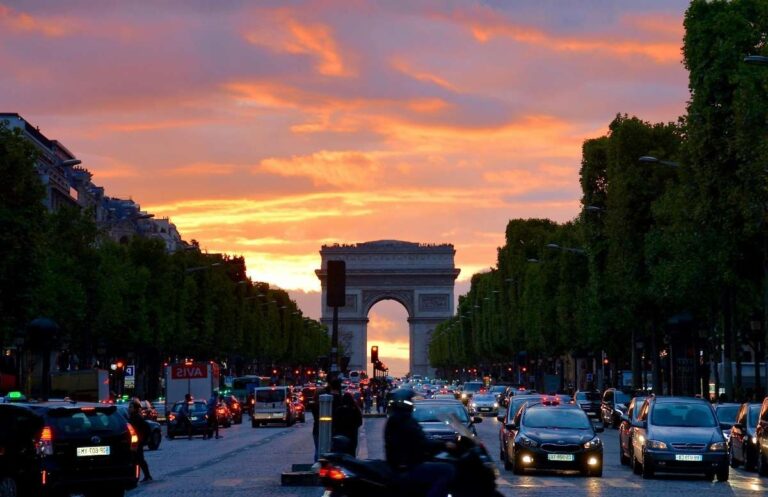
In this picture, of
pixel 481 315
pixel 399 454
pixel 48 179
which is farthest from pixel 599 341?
pixel 481 315

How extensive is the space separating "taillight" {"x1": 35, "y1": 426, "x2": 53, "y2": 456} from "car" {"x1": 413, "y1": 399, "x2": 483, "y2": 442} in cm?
1197

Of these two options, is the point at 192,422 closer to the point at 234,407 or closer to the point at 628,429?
the point at 234,407

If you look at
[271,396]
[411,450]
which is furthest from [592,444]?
[271,396]

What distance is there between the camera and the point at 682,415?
36.9 m

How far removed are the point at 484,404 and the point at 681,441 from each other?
201ft

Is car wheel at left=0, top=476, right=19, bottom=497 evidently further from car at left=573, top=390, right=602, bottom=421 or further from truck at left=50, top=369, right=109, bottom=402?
car at left=573, top=390, right=602, bottom=421

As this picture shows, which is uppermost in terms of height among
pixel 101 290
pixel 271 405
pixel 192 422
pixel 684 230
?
pixel 684 230

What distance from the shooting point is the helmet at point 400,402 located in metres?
17.7

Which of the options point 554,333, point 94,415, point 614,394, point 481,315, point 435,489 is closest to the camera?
point 435,489

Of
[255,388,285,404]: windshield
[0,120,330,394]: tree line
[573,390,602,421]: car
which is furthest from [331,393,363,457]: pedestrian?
[255,388,285,404]: windshield

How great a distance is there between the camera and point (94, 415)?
26.0 m

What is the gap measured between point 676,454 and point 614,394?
36985 mm

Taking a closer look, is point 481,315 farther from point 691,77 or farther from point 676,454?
point 676,454

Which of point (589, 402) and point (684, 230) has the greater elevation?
point (684, 230)
